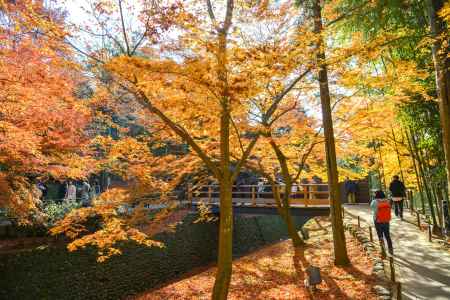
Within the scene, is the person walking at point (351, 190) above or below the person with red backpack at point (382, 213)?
above

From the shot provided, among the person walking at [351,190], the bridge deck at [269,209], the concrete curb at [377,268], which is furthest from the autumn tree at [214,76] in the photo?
the person walking at [351,190]

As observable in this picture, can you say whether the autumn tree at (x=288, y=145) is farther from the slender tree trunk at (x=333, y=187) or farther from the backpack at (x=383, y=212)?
the backpack at (x=383, y=212)

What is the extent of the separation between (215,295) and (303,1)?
6.31m

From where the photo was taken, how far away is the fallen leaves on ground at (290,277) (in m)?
5.94

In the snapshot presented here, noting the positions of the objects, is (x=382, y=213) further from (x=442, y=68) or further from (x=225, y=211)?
(x=225, y=211)

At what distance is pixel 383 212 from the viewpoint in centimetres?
708

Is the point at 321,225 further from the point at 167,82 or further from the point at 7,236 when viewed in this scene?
the point at 7,236

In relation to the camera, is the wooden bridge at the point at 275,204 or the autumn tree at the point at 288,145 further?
the wooden bridge at the point at 275,204

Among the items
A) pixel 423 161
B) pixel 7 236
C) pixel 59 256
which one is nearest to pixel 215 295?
pixel 59 256

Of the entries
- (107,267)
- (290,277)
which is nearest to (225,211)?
(290,277)

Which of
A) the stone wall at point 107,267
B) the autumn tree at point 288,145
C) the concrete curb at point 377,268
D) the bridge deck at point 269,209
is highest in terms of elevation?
the autumn tree at point 288,145

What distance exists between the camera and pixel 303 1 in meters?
7.12

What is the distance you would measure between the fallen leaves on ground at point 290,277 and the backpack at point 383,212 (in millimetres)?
1022

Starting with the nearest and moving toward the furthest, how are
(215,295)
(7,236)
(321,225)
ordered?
1. (215,295)
2. (7,236)
3. (321,225)
